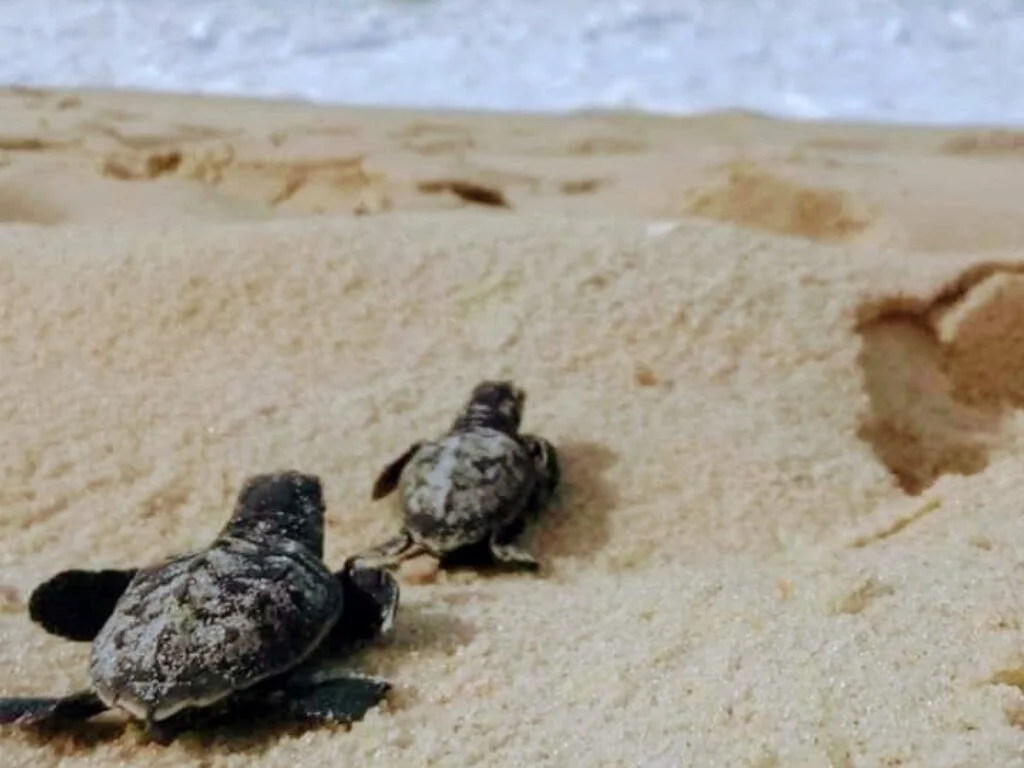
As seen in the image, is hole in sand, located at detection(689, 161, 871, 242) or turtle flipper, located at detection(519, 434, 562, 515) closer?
turtle flipper, located at detection(519, 434, 562, 515)

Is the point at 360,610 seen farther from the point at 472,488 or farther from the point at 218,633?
the point at 472,488

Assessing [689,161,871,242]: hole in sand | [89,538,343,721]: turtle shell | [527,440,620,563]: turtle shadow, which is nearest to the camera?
[89,538,343,721]: turtle shell

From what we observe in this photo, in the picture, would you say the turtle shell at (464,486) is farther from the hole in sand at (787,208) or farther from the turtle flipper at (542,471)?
the hole in sand at (787,208)

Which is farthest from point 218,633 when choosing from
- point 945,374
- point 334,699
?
point 945,374

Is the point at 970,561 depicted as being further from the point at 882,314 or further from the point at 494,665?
the point at 882,314

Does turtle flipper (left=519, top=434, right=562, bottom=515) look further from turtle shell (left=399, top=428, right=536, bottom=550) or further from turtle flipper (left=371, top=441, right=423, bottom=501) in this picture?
turtle flipper (left=371, top=441, right=423, bottom=501)

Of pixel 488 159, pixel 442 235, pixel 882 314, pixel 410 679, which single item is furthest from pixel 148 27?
pixel 410 679

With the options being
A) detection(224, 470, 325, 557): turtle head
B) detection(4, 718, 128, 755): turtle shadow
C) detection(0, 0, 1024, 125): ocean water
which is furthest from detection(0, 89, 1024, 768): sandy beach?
detection(0, 0, 1024, 125): ocean water
